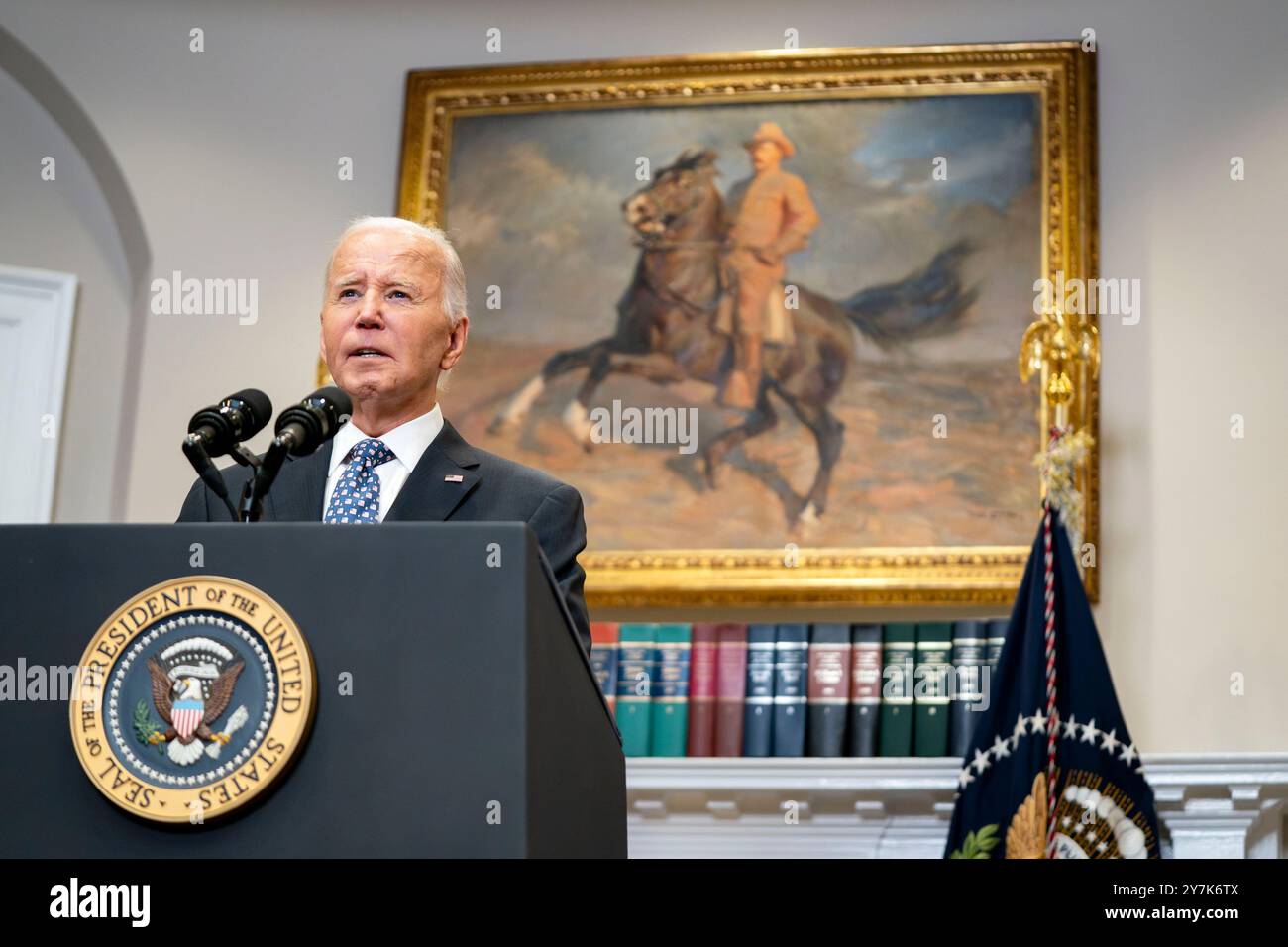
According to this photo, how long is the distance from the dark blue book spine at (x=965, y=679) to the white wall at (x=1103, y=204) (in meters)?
0.48

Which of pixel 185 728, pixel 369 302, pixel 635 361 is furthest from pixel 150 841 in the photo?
pixel 635 361

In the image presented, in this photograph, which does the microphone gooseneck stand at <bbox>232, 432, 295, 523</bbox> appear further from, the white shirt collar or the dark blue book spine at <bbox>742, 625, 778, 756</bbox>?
the dark blue book spine at <bbox>742, 625, 778, 756</bbox>

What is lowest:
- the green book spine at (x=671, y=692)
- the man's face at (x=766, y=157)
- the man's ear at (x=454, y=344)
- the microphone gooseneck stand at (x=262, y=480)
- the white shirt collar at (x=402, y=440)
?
the green book spine at (x=671, y=692)

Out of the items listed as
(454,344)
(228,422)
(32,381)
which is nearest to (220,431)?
(228,422)

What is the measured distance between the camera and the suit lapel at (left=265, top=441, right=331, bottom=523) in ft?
8.57

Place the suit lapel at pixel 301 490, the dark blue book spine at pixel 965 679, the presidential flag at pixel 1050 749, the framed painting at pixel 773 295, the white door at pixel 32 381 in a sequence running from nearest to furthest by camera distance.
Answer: the suit lapel at pixel 301 490
the presidential flag at pixel 1050 749
the dark blue book spine at pixel 965 679
the framed painting at pixel 773 295
the white door at pixel 32 381

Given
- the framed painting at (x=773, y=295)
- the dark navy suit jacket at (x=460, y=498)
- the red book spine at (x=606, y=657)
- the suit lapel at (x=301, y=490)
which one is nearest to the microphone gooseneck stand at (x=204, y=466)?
the dark navy suit jacket at (x=460, y=498)

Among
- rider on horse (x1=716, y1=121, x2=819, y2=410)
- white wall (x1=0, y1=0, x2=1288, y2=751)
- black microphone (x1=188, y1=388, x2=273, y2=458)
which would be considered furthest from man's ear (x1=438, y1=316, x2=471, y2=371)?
white wall (x1=0, y1=0, x2=1288, y2=751)

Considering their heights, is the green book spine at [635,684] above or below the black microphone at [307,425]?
below

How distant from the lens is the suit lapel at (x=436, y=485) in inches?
98.3

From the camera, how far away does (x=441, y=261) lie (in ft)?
9.73

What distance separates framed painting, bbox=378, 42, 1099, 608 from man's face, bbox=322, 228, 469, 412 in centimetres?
241

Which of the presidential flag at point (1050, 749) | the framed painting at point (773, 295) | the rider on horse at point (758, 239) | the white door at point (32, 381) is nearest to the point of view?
the presidential flag at point (1050, 749)

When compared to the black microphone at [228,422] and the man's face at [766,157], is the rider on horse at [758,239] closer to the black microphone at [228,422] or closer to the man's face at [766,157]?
the man's face at [766,157]
